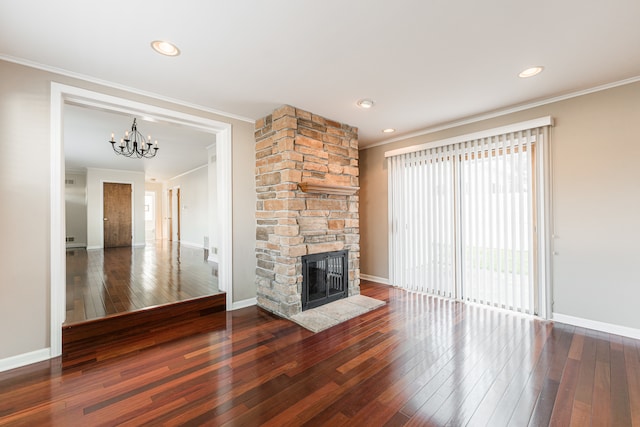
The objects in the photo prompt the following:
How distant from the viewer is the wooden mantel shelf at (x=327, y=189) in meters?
3.23

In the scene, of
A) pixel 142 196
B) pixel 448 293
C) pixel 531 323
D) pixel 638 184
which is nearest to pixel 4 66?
pixel 448 293

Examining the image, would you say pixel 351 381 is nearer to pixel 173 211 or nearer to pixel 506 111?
pixel 506 111

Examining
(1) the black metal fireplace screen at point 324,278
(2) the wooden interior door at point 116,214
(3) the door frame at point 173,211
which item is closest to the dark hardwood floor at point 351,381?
(1) the black metal fireplace screen at point 324,278

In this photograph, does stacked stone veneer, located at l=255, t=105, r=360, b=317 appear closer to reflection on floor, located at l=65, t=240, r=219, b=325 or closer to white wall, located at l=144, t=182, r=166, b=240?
reflection on floor, located at l=65, t=240, r=219, b=325

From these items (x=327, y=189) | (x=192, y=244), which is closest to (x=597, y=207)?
(x=327, y=189)

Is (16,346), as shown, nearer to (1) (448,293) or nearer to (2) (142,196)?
(1) (448,293)

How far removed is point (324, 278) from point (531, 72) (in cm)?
317

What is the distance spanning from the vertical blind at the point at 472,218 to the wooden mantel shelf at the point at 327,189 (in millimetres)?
1189

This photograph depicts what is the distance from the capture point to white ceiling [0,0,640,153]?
5.59ft

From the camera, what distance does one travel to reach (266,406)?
1.73 meters

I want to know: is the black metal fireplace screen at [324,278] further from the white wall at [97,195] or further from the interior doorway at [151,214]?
the interior doorway at [151,214]

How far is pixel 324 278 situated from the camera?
366cm

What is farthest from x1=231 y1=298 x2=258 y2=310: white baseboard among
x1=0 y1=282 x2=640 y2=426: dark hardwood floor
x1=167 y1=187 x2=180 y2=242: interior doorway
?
x1=167 y1=187 x2=180 y2=242: interior doorway

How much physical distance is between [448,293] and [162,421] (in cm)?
368
